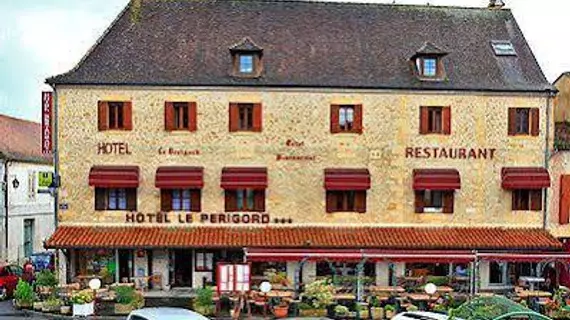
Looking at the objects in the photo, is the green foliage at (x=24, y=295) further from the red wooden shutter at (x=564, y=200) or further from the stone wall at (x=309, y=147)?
the red wooden shutter at (x=564, y=200)

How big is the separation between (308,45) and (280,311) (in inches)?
466

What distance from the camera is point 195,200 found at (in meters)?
29.1

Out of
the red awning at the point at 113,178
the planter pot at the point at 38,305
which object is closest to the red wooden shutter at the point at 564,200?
the red awning at the point at 113,178

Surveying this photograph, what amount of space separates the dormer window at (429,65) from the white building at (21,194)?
19.6m

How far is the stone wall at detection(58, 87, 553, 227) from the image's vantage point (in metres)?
28.9

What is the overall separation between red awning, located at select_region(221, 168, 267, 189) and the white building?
1295 cm

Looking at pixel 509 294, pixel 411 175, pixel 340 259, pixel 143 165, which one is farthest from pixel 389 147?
pixel 143 165

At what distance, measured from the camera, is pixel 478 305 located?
2081 centimetres

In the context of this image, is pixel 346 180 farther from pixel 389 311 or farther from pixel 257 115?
pixel 389 311


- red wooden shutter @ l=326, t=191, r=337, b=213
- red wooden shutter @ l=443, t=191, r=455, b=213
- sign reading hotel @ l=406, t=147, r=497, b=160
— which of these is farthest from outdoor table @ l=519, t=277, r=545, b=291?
red wooden shutter @ l=326, t=191, r=337, b=213

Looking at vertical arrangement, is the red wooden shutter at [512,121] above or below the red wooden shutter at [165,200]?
above

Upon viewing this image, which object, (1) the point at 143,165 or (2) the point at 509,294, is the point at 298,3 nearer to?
(1) the point at 143,165

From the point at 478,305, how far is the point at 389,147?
33.1 ft

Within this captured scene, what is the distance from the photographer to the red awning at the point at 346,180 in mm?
28859
